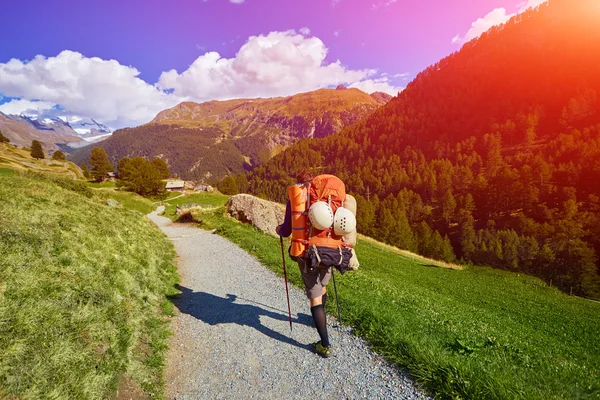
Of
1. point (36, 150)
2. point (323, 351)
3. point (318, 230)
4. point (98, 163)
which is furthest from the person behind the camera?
point (36, 150)

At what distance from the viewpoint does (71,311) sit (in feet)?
17.2

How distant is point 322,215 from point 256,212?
21.8 m

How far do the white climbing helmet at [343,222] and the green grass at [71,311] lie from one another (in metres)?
4.43

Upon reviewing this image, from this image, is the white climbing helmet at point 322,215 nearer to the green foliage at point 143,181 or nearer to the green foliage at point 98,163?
the green foliage at point 143,181

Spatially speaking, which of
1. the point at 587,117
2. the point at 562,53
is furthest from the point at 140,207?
the point at 562,53

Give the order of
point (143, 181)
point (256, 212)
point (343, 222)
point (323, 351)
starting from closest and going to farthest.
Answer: point (343, 222) < point (323, 351) < point (256, 212) < point (143, 181)

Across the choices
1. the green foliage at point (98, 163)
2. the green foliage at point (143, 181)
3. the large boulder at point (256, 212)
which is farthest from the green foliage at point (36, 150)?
the large boulder at point (256, 212)

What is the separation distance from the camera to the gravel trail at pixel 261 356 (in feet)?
16.4

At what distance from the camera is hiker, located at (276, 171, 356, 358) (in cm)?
536

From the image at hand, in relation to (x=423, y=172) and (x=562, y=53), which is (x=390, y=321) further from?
(x=562, y=53)

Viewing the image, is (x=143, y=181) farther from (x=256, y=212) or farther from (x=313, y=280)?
(x=313, y=280)

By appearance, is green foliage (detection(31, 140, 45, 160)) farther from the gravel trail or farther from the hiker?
the hiker

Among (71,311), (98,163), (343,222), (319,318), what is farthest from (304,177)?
(98,163)

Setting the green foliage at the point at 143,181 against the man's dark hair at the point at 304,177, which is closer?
the man's dark hair at the point at 304,177
